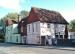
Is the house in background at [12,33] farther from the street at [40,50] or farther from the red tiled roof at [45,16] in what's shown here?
the street at [40,50]

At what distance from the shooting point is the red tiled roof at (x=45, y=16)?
49.9m

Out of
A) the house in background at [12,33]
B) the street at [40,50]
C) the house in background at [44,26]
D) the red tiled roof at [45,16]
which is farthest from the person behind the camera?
the house in background at [12,33]

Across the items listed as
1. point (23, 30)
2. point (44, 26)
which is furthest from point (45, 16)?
point (23, 30)

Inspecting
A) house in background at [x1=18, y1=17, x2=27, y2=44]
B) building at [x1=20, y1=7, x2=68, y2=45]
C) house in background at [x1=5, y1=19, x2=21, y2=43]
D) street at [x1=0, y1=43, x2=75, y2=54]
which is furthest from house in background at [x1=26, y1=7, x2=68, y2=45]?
street at [x1=0, y1=43, x2=75, y2=54]

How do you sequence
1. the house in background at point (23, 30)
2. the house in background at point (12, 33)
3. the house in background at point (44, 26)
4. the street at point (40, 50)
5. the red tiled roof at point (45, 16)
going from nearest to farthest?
the street at point (40, 50)
the house in background at point (44, 26)
the red tiled roof at point (45, 16)
the house in background at point (23, 30)
the house in background at point (12, 33)

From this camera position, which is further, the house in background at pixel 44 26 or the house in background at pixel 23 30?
the house in background at pixel 23 30

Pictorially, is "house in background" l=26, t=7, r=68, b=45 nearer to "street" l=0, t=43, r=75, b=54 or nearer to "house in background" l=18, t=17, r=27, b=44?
"house in background" l=18, t=17, r=27, b=44

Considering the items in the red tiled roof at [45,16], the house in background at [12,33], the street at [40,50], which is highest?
the red tiled roof at [45,16]

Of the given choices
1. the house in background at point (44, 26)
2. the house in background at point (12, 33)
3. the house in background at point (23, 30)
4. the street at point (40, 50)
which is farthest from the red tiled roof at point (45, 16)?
the street at point (40, 50)

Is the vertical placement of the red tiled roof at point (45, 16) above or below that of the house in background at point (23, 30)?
above

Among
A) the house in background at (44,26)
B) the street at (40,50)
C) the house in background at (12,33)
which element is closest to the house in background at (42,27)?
the house in background at (44,26)

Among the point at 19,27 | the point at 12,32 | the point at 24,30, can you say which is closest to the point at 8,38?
the point at 12,32

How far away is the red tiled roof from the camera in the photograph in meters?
49.9

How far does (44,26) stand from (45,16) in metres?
2.82
